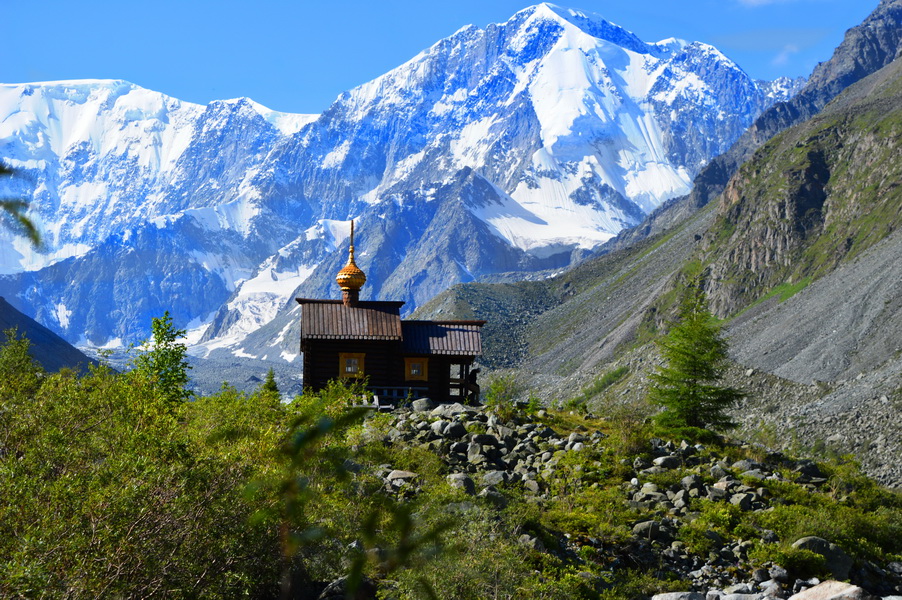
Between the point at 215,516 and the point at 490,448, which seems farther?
the point at 490,448

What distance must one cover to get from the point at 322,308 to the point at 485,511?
23.8 m

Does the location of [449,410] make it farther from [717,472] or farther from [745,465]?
[745,465]

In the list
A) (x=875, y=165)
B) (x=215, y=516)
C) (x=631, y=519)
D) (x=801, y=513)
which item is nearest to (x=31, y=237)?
(x=215, y=516)

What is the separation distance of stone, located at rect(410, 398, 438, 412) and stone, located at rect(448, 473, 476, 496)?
12679 millimetres

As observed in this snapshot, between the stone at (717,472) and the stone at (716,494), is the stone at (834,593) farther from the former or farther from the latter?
the stone at (717,472)

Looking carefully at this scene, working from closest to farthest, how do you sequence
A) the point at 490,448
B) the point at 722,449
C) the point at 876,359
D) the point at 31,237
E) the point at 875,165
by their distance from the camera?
1. the point at 31,237
2. the point at 490,448
3. the point at 722,449
4. the point at 876,359
5. the point at 875,165

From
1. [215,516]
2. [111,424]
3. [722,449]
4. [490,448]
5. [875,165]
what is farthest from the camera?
[875,165]

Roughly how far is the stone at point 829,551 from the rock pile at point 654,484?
0.09 feet

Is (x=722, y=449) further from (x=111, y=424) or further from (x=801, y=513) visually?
(x=111, y=424)

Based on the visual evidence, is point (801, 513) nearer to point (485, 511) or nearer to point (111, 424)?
point (485, 511)

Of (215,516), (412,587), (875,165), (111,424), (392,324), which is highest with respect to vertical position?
(875,165)

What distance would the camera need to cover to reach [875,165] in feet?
553

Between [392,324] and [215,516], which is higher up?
[392,324]

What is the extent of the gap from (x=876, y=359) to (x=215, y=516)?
89372 mm
